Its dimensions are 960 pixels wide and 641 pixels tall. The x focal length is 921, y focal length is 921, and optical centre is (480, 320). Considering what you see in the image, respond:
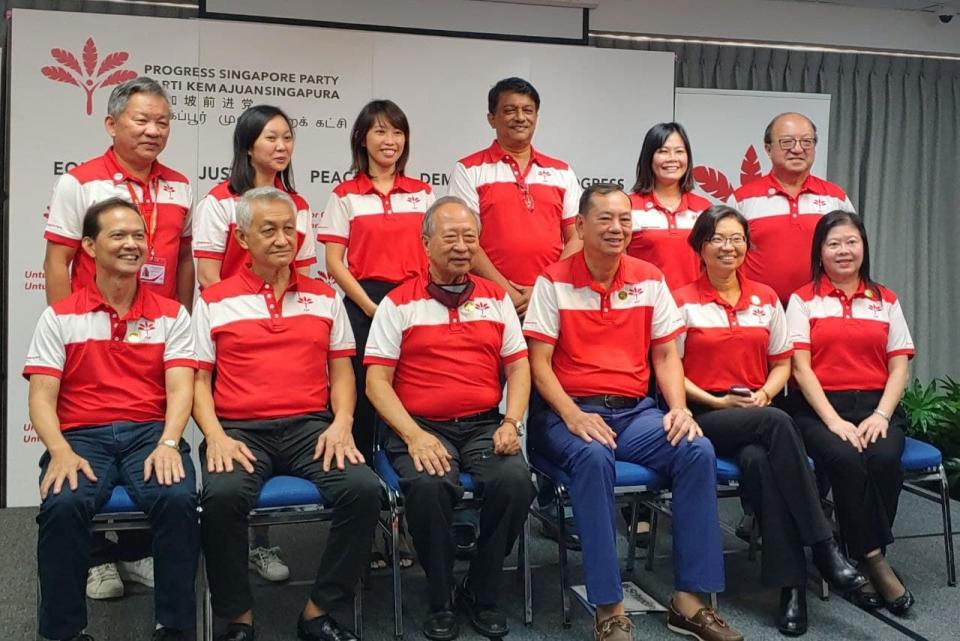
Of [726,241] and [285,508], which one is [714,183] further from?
[285,508]

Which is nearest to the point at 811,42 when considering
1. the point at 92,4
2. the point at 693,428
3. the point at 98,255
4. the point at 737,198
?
the point at 737,198

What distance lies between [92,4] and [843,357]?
13.5 feet

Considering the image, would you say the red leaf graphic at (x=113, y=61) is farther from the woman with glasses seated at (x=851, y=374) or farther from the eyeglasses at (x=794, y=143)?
the woman with glasses seated at (x=851, y=374)

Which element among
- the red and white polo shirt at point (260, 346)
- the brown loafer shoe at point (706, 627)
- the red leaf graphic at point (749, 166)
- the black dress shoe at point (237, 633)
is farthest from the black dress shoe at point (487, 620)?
the red leaf graphic at point (749, 166)

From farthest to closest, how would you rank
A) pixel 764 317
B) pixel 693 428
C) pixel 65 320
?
pixel 764 317
pixel 693 428
pixel 65 320

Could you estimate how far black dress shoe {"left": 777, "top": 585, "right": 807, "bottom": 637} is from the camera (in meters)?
3.02

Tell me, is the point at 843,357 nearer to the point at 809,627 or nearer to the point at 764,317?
the point at 764,317

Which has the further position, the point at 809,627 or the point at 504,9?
the point at 504,9

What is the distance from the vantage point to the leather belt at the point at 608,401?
126 inches

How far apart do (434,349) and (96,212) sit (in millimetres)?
1150

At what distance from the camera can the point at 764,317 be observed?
11.3 feet

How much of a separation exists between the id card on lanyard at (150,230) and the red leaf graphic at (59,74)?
1.62m

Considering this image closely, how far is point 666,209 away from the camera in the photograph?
3.72 meters

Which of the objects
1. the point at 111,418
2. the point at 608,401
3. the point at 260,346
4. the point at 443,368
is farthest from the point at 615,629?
the point at 111,418
